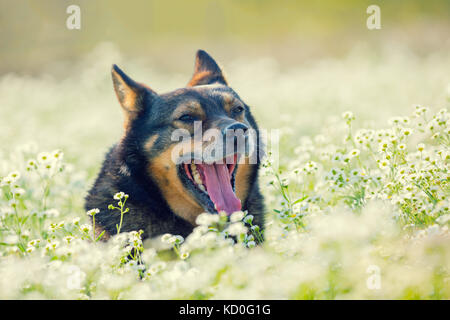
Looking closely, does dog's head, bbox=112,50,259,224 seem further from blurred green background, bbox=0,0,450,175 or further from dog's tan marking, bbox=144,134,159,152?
blurred green background, bbox=0,0,450,175

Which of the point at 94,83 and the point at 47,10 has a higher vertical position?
the point at 47,10

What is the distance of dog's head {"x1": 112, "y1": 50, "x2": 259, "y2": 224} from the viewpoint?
4.16m

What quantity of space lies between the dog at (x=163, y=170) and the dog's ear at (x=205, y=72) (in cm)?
71

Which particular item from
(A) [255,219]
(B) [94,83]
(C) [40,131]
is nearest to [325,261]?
(A) [255,219]

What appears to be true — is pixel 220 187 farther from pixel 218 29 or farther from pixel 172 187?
pixel 218 29

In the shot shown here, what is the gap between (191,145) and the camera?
4.25 meters

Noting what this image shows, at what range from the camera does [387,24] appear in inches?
565

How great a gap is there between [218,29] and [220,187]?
14.3m

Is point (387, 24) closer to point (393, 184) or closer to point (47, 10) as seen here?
point (47, 10)

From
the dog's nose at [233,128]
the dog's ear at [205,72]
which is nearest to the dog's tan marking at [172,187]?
the dog's nose at [233,128]

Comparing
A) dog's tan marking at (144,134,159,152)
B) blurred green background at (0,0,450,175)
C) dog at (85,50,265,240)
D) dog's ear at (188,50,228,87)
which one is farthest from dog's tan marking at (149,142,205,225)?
blurred green background at (0,0,450,175)

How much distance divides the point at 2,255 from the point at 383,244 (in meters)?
3.00

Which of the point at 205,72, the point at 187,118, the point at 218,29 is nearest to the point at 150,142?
the point at 187,118

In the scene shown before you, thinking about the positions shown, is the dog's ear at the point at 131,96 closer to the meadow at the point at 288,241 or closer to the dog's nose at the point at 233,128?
the meadow at the point at 288,241
